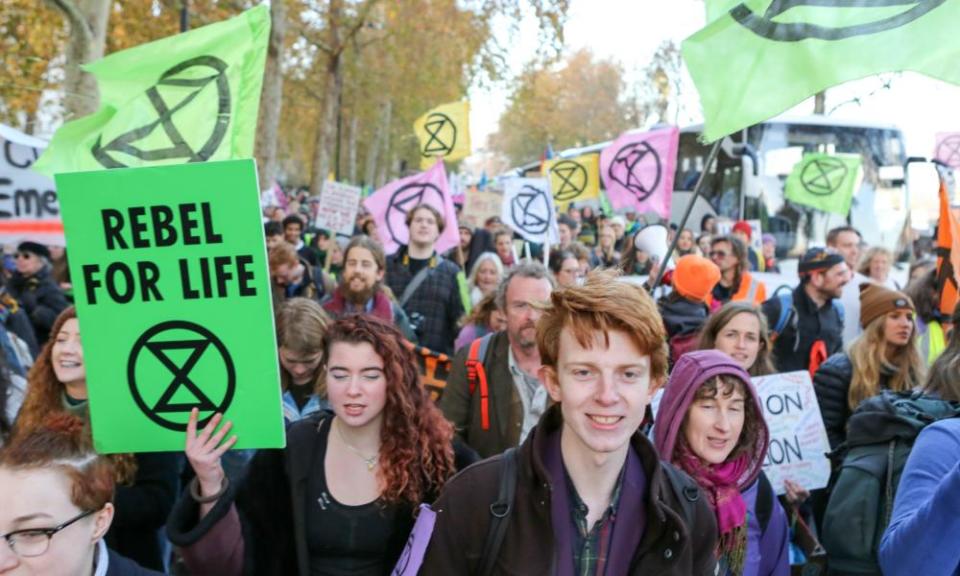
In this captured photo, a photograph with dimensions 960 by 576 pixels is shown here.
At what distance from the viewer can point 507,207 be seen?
9.11m

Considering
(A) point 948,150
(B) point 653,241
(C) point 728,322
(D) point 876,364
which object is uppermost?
(A) point 948,150

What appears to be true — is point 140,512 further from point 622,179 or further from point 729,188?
point 729,188

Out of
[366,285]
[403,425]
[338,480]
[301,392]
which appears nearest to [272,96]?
[366,285]

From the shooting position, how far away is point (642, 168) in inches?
348

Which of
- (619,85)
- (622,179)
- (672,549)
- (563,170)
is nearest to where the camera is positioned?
(672,549)

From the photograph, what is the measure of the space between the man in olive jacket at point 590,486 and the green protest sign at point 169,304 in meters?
0.72

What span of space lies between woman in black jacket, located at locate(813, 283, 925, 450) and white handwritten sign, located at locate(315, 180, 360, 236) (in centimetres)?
721

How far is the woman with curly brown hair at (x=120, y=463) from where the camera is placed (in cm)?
301

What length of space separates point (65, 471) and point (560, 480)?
118cm

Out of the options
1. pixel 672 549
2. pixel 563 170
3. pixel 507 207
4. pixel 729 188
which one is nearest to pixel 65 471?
pixel 672 549

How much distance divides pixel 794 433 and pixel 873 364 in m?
0.67

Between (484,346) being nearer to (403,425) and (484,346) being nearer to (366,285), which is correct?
(403,425)

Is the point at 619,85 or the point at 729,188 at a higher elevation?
the point at 619,85

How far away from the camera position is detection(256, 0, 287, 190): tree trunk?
18.6 meters
